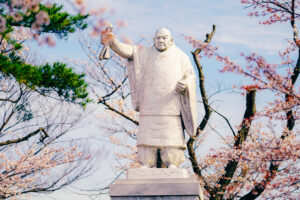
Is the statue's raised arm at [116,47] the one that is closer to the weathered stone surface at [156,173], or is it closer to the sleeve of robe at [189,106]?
the sleeve of robe at [189,106]

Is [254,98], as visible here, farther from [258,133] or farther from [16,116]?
[16,116]

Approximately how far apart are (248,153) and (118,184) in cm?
267

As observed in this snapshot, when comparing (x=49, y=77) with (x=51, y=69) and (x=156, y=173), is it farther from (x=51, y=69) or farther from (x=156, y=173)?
(x=156, y=173)

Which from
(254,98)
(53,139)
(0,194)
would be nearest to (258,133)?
(254,98)

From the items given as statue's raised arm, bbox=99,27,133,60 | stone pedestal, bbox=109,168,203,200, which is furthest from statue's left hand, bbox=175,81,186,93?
stone pedestal, bbox=109,168,203,200

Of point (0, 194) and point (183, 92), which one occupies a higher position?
point (183, 92)

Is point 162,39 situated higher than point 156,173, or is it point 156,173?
point 162,39

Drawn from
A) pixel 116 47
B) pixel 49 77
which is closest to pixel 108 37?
pixel 116 47

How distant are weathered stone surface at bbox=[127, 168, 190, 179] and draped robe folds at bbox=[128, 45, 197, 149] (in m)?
0.36

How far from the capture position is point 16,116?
39.0 ft

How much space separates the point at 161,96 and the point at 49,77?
2.68 meters

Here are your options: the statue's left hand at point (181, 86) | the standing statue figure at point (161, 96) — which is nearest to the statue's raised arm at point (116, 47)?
the standing statue figure at point (161, 96)

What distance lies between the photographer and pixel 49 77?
8266mm

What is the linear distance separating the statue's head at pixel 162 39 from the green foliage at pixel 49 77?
216 centimetres
